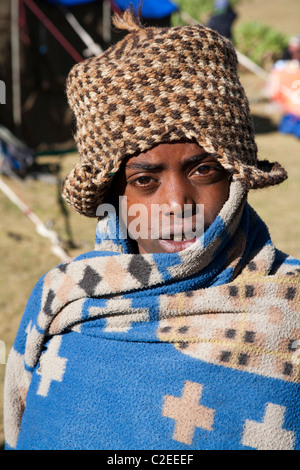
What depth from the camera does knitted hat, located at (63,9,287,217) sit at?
5.01 ft

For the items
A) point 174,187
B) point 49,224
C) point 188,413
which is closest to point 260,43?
point 49,224

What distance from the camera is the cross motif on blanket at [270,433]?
4.59ft

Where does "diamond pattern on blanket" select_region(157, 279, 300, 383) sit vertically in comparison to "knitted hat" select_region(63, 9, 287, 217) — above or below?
below

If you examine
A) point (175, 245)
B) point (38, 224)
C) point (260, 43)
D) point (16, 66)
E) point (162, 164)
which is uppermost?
point (162, 164)

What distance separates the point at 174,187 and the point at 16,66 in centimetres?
808

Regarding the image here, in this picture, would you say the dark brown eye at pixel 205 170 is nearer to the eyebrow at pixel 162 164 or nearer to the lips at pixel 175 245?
the eyebrow at pixel 162 164

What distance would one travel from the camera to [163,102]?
1.54m

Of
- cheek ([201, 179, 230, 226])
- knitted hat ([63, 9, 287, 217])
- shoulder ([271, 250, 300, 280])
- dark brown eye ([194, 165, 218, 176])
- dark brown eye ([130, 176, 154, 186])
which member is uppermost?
knitted hat ([63, 9, 287, 217])

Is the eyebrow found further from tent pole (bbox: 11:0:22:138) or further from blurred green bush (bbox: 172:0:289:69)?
blurred green bush (bbox: 172:0:289:69)

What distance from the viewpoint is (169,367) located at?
1.48 metres

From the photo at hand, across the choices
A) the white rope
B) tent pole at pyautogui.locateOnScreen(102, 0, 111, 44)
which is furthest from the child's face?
tent pole at pyautogui.locateOnScreen(102, 0, 111, 44)

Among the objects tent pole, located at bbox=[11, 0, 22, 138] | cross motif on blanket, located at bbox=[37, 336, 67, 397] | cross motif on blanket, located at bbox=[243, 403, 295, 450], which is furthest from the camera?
tent pole, located at bbox=[11, 0, 22, 138]

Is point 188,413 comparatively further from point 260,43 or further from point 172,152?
point 260,43

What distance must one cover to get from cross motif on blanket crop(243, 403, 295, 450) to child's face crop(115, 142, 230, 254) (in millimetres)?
531
